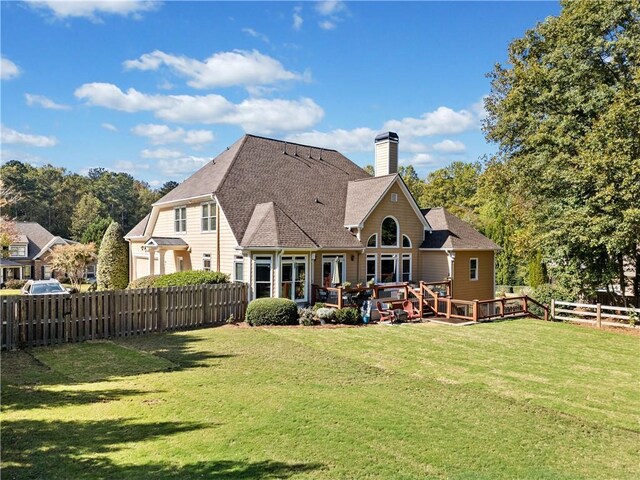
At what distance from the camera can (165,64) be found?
56.1 feet

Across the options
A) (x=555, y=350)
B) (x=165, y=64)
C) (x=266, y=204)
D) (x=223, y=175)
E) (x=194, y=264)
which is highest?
(x=165, y=64)

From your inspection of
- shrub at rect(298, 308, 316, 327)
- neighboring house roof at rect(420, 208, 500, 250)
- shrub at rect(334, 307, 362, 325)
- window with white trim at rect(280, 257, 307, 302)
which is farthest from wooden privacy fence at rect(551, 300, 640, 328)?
window with white trim at rect(280, 257, 307, 302)

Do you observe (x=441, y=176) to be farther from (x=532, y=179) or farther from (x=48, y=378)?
(x=48, y=378)

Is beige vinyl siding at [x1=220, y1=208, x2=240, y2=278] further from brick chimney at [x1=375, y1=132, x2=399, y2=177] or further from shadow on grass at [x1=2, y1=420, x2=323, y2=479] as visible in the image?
shadow on grass at [x1=2, y1=420, x2=323, y2=479]

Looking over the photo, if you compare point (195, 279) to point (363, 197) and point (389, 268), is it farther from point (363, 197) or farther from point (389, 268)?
point (389, 268)

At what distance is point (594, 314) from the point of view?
18906 mm

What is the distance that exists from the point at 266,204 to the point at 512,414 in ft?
50.4

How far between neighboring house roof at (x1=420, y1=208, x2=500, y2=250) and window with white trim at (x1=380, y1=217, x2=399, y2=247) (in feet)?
7.42

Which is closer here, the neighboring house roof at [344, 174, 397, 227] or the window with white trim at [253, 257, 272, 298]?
the window with white trim at [253, 257, 272, 298]

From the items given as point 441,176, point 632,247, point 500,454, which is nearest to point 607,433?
point 500,454

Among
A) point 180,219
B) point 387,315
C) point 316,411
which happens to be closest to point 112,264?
point 180,219

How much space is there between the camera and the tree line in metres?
62.8

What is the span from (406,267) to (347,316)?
8176mm

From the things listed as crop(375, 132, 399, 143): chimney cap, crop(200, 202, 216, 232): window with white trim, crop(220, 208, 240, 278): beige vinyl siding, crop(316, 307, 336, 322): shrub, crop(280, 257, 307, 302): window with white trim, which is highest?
crop(375, 132, 399, 143): chimney cap
